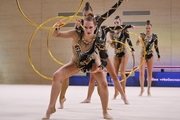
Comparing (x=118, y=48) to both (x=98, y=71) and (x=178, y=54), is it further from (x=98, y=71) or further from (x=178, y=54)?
(x=178, y=54)

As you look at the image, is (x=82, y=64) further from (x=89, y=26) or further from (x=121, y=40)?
(x=121, y=40)

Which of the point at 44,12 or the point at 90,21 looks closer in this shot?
the point at 90,21

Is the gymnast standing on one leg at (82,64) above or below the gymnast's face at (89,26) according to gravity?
below

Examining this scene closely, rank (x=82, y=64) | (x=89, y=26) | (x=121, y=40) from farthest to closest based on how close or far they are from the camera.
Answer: (x=121, y=40) < (x=82, y=64) < (x=89, y=26)

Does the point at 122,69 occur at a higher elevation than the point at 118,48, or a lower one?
lower

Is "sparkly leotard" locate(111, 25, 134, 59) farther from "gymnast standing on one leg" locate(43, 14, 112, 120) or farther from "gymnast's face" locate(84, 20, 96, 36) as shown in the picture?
"gymnast's face" locate(84, 20, 96, 36)

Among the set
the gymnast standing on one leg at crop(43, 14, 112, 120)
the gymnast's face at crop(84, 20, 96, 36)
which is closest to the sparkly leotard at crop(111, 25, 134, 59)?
the gymnast standing on one leg at crop(43, 14, 112, 120)

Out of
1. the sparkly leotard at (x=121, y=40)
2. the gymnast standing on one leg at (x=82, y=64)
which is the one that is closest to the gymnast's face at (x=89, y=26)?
the gymnast standing on one leg at (x=82, y=64)

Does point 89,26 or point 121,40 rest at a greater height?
point 89,26

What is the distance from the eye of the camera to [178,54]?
44.2ft

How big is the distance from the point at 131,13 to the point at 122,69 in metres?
7.90

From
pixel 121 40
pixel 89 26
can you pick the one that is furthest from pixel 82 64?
pixel 121 40

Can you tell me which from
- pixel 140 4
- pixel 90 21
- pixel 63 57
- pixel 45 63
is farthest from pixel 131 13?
pixel 90 21

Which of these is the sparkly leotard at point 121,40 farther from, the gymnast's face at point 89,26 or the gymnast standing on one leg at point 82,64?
the gymnast's face at point 89,26
